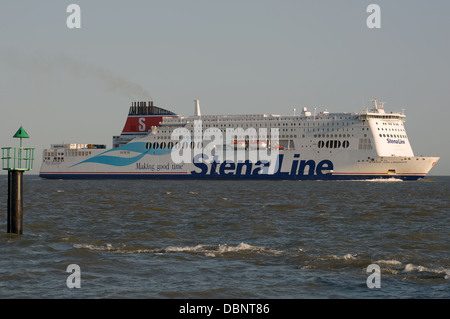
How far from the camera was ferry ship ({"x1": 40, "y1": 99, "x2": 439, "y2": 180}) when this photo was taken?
68250 millimetres

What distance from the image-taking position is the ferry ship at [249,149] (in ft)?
224

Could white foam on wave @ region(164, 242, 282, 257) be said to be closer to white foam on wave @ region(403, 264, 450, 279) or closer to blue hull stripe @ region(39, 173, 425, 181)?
white foam on wave @ region(403, 264, 450, 279)

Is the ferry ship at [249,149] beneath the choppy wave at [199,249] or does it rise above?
above

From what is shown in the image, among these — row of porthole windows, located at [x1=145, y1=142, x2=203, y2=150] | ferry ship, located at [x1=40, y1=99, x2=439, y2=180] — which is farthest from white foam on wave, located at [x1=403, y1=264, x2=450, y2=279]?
row of porthole windows, located at [x1=145, y1=142, x2=203, y2=150]

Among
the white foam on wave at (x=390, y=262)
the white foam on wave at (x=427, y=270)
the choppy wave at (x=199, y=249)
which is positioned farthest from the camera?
the choppy wave at (x=199, y=249)

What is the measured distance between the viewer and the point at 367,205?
31641mm

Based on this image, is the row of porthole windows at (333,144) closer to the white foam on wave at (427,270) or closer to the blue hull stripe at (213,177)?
the blue hull stripe at (213,177)

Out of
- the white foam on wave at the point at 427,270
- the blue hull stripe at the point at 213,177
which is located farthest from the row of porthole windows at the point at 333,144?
the white foam on wave at the point at 427,270

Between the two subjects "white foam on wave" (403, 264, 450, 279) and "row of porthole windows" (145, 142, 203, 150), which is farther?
"row of porthole windows" (145, 142, 203, 150)

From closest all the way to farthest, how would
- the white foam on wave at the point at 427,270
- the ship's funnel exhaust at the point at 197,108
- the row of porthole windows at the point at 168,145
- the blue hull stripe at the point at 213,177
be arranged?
the white foam on wave at the point at 427,270
the blue hull stripe at the point at 213,177
the row of porthole windows at the point at 168,145
the ship's funnel exhaust at the point at 197,108

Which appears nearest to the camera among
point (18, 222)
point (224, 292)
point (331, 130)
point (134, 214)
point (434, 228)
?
point (224, 292)
